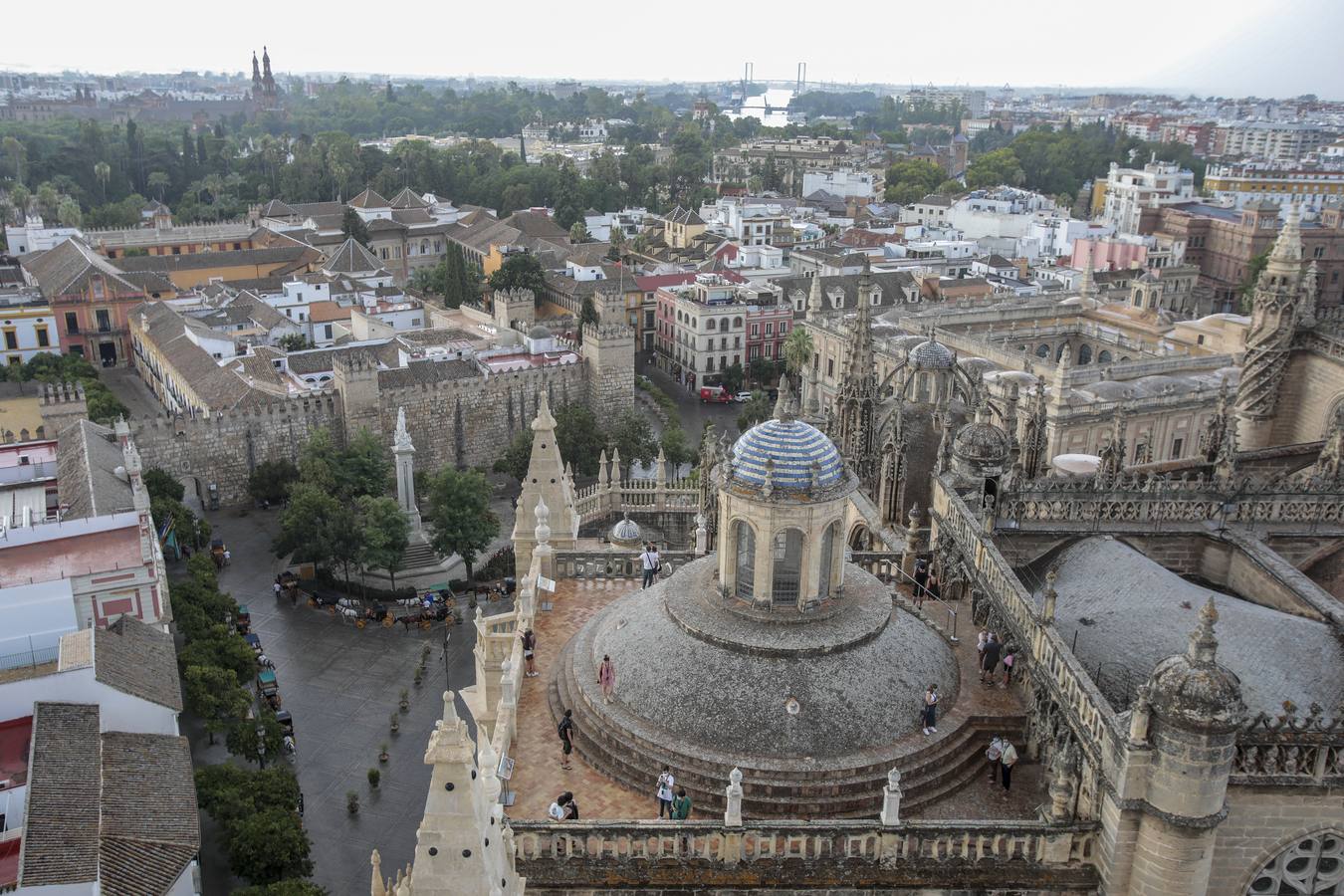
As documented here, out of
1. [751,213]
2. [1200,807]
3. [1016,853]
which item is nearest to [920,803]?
[1016,853]

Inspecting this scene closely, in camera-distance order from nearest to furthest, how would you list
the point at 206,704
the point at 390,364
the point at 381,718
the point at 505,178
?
the point at 206,704 < the point at 381,718 < the point at 390,364 < the point at 505,178

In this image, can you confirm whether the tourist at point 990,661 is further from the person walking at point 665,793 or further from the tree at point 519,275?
the tree at point 519,275

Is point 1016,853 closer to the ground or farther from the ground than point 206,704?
farther from the ground

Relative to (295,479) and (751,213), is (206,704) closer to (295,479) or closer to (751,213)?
(295,479)

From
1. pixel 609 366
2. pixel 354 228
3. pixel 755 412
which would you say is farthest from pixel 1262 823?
pixel 354 228

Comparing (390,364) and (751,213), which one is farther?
(751,213)

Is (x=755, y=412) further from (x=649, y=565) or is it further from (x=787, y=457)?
(x=787, y=457)

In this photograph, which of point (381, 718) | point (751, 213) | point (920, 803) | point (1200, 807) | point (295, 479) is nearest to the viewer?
point (1200, 807)
